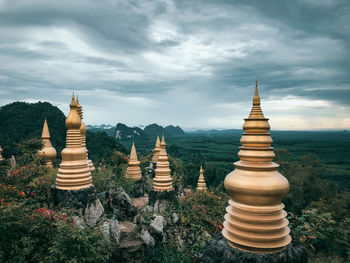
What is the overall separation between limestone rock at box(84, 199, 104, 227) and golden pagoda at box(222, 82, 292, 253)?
6636 millimetres

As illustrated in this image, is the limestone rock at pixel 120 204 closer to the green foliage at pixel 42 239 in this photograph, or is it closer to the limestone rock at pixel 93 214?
the limestone rock at pixel 93 214

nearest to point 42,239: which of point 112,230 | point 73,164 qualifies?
point 112,230

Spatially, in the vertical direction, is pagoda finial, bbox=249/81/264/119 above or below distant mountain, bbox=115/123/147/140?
above

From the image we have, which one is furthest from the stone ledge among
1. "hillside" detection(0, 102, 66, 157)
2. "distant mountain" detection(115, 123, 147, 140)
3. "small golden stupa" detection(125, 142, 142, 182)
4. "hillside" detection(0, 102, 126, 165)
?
"distant mountain" detection(115, 123, 147, 140)

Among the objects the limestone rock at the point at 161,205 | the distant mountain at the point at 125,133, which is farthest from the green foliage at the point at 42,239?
the distant mountain at the point at 125,133

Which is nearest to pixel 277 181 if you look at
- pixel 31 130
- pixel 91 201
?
pixel 91 201

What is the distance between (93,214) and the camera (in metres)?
9.98

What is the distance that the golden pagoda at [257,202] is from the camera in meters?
4.61

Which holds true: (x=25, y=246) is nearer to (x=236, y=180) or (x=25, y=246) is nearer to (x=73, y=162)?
(x=73, y=162)

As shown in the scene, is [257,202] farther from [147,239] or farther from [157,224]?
[157,224]

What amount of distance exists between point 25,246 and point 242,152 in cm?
722

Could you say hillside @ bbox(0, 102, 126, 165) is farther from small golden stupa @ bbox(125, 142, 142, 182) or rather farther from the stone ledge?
the stone ledge

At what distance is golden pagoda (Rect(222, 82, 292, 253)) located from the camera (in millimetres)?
4605

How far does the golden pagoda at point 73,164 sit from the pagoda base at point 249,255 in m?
6.71
